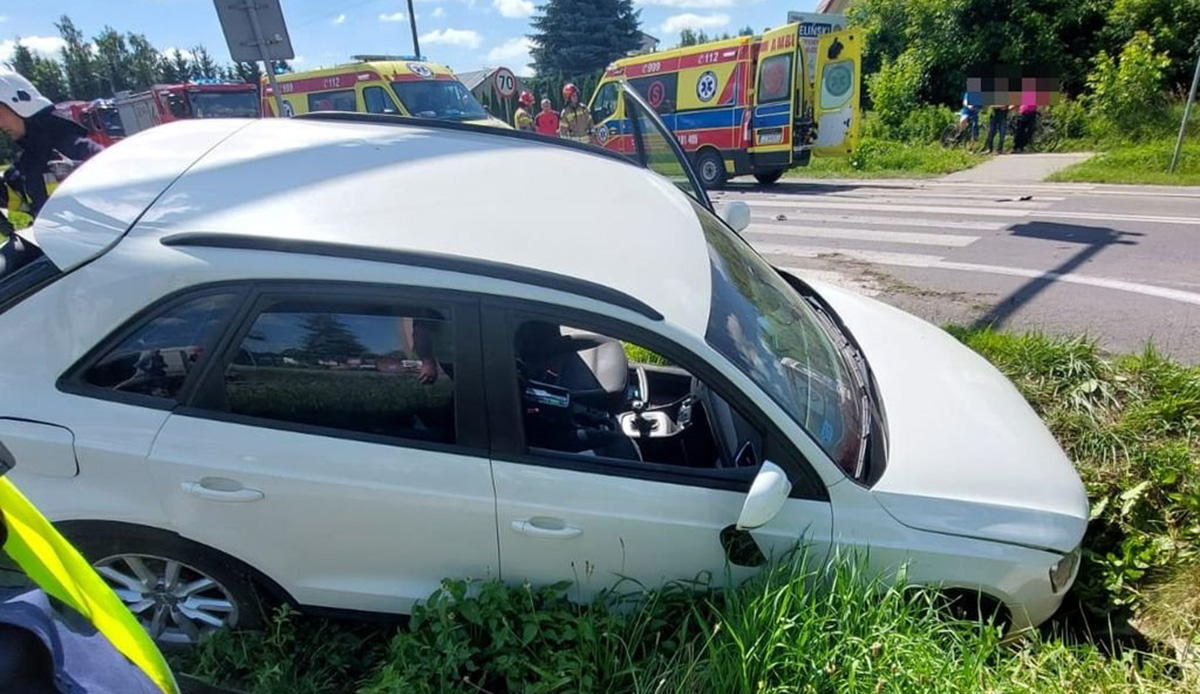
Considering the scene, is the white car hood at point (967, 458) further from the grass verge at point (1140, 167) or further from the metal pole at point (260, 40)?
the grass verge at point (1140, 167)

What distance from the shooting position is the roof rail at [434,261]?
192cm

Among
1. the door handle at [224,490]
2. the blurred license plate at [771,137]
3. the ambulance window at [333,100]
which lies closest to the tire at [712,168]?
the blurred license plate at [771,137]

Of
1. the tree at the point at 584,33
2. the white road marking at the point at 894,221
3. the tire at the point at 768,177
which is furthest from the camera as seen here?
the tree at the point at 584,33

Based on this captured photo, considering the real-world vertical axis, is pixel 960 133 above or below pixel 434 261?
below

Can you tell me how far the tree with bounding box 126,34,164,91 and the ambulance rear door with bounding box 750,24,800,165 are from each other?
207ft

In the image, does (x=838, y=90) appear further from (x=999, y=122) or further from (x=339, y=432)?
(x=339, y=432)

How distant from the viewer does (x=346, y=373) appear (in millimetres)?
2029

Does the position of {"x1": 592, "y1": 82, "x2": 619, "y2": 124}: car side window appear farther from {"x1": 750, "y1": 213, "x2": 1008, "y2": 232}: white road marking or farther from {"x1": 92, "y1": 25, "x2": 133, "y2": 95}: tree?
{"x1": 92, "y1": 25, "x2": 133, "y2": 95}: tree

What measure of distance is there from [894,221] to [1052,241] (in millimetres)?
2080

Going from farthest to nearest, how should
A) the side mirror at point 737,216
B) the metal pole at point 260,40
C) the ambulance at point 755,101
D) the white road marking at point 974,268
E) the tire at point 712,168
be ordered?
1. the tire at point 712,168
2. the ambulance at point 755,101
3. the white road marking at point 974,268
4. the metal pole at point 260,40
5. the side mirror at point 737,216

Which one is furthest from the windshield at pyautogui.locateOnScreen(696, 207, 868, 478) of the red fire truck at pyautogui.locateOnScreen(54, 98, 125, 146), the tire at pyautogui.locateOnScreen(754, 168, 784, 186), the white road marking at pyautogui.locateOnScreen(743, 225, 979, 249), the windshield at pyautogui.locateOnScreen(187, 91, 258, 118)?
the red fire truck at pyautogui.locateOnScreen(54, 98, 125, 146)

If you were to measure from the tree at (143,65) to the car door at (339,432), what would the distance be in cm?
7040

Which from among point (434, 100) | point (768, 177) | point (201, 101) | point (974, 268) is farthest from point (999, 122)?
point (201, 101)

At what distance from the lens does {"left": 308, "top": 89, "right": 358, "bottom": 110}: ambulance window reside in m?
13.8
